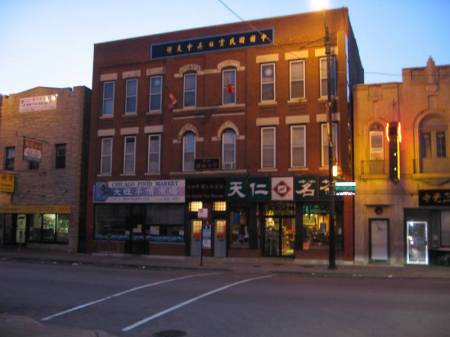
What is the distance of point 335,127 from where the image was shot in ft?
83.6

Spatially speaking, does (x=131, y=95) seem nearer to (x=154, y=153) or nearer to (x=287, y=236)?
(x=154, y=153)

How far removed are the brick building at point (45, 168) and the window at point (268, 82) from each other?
11765 millimetres

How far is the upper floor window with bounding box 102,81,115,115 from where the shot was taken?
102 ft

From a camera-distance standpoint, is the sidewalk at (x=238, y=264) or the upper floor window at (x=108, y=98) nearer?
the sidewalk at (x=238, y=264)

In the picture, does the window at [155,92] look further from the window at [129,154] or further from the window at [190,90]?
the window at [129,154]

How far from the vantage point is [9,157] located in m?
34.3

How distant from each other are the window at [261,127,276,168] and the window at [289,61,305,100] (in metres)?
2.16

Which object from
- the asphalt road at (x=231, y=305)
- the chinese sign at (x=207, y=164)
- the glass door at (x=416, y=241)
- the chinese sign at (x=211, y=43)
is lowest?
the asphalt road at (x=231, y=305)

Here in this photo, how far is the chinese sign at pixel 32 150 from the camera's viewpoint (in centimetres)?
2978

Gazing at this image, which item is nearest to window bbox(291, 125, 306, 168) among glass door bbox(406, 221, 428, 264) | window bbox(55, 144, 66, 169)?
glass door bbox(406, 221, 428, 264)

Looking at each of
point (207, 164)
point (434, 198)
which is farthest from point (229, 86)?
point (434, 198)

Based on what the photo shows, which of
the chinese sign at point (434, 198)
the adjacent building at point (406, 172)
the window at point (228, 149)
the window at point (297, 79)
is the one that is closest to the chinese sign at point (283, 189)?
the window at point (228, 149)

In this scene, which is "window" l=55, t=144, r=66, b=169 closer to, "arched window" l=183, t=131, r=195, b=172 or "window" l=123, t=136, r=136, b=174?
"window" l=123, t=136, r=136, b=174

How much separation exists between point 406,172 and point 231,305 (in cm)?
1509
